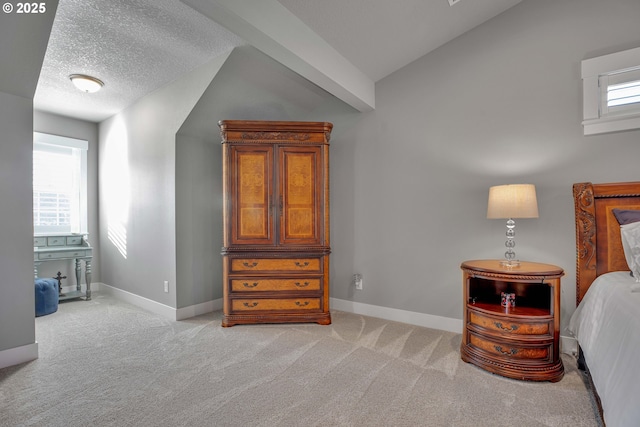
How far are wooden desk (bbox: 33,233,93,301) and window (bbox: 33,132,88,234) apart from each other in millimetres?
358

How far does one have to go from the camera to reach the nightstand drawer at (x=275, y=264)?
10.3ft

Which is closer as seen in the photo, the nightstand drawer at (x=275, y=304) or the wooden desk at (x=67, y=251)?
the nightstand drawer at (x=275, y=304)

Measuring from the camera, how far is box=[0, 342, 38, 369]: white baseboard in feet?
7.32

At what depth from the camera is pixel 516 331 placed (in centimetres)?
212

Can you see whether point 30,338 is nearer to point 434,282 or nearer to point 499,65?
point 434,282

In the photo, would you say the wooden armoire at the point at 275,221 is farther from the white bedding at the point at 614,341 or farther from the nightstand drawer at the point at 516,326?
the white bedding at the point at 614,341

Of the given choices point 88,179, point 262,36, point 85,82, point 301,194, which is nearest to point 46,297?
point 88,179

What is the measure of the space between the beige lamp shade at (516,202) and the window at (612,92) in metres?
0.72

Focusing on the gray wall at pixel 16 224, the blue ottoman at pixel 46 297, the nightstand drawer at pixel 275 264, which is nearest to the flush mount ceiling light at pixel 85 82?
the gray wall at pixel 16 224

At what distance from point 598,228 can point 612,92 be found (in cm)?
103

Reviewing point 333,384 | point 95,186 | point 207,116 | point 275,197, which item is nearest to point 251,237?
point 275,197

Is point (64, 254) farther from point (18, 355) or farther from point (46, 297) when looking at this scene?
point (18, 355)

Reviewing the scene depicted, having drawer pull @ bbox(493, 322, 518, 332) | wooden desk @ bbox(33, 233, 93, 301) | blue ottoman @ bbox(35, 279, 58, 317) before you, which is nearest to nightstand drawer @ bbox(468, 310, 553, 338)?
drawer pull @ bbox(493, 322, 518, 332)

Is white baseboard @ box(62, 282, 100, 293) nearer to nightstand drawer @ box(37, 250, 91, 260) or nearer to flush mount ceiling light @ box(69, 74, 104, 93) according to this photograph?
nightstand drawer @ box(37, 250, 91, 260)
